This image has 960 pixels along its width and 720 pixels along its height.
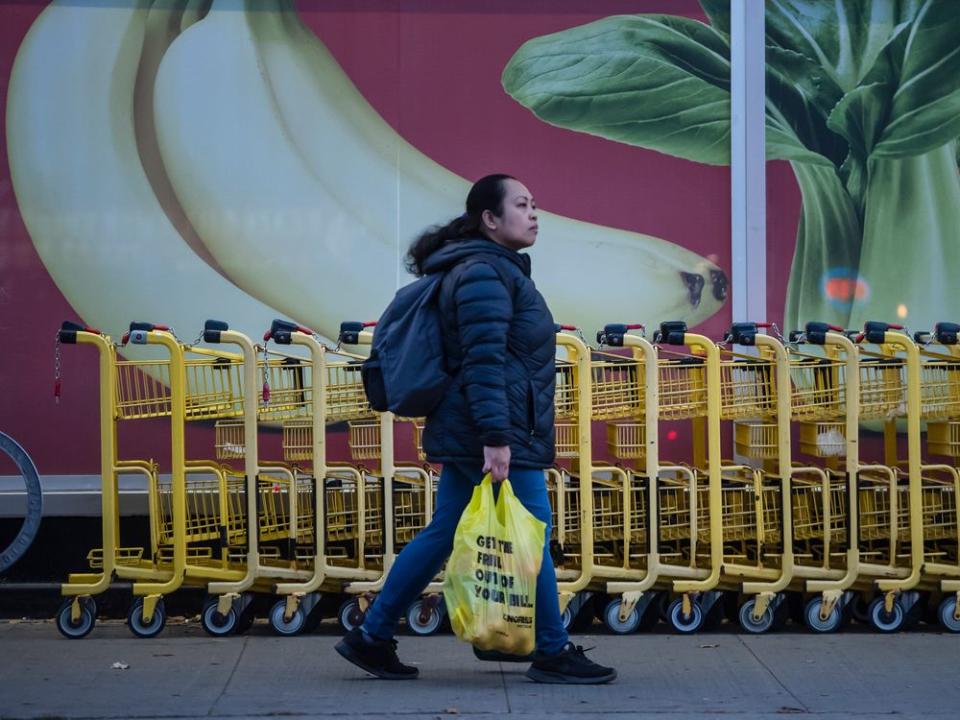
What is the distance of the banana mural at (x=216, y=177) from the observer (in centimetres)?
862

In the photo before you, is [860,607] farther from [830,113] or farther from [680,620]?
[830,113]

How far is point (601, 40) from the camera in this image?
879 centimetres

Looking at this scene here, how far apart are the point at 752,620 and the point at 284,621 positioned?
2197 millimetres

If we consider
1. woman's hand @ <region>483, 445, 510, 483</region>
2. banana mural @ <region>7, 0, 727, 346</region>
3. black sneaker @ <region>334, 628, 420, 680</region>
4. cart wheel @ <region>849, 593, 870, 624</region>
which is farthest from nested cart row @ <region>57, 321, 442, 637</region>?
cart wheel @ <region>849, 593, 870, 624</region>

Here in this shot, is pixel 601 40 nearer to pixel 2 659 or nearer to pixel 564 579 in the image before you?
pixel 564 579

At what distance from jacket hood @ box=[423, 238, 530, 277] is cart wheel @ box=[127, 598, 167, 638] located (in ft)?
7.81

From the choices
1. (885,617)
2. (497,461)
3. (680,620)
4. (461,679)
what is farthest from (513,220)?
(885,617)

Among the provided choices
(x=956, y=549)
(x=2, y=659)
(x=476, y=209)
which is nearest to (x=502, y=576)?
(x=476, y=209)

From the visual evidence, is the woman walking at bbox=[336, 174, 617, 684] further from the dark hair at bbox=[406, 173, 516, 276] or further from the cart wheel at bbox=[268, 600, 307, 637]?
the cart wheel at bbox=[268, 600, 307, 637]

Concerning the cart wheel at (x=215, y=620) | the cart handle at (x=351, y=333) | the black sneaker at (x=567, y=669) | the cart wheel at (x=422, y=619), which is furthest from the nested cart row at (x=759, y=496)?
the cart wheel at (x=215, y=620)

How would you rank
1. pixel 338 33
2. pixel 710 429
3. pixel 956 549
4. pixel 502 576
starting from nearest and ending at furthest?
pixel 502 576 < pixel 710 429 < pixel 956 549 < pixel 338 33

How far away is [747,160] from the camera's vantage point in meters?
8.76

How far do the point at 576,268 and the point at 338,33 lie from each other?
72.0 inches

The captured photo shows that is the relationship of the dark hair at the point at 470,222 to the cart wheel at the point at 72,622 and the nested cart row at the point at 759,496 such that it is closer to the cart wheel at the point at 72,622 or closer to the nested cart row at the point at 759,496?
the nested cart row at the point at 759,496
